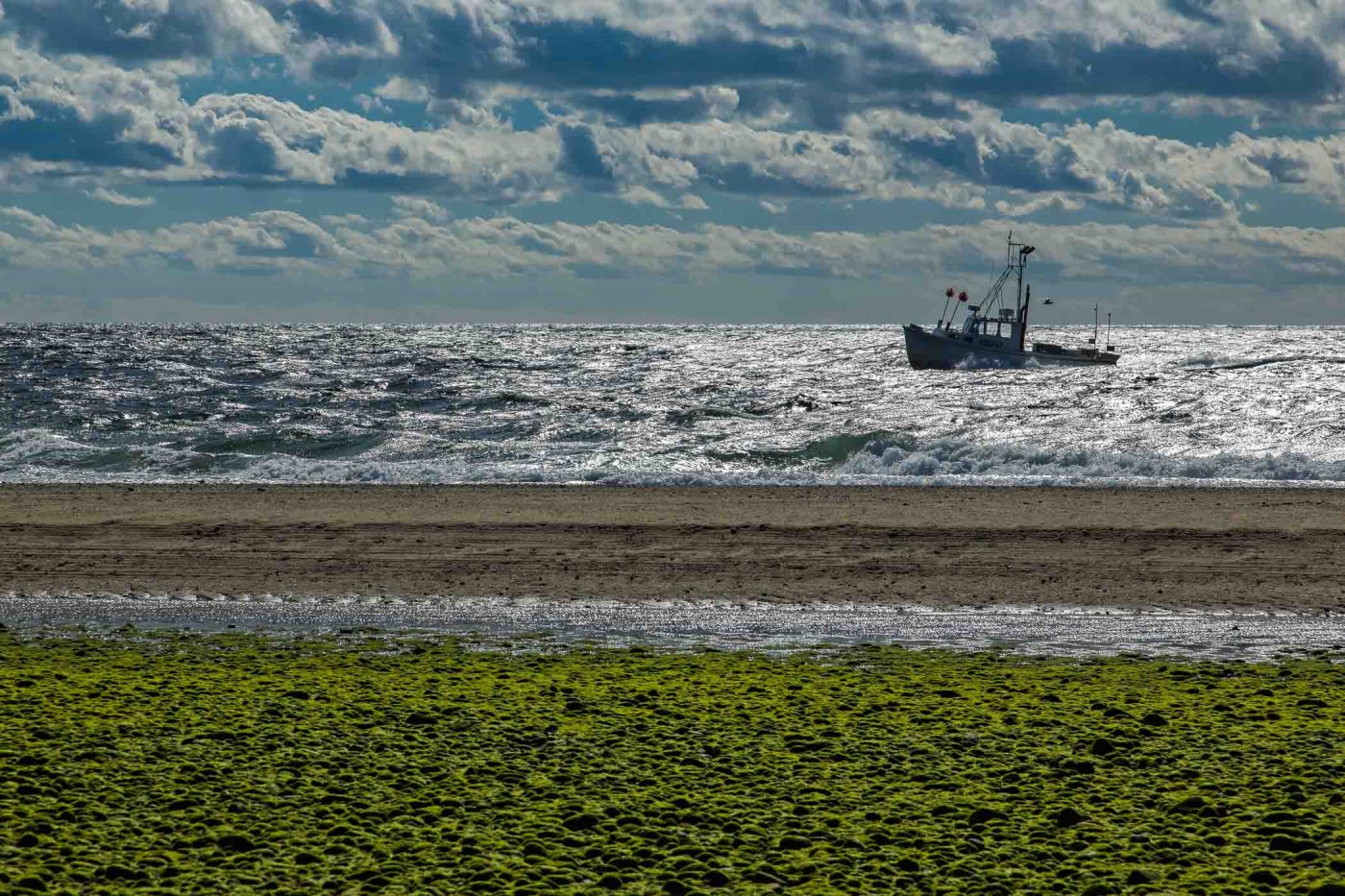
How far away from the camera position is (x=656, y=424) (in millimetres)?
38250

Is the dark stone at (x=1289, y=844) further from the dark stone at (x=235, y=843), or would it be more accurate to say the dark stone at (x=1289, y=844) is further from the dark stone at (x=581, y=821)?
the dark stone at (x=235, y=843)

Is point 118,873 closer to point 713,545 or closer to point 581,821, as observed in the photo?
point 581,821

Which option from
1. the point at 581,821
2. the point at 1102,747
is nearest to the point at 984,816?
the point at 1102,747

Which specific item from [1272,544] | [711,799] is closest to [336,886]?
[711,799]

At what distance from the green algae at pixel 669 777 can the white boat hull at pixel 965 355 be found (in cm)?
6248

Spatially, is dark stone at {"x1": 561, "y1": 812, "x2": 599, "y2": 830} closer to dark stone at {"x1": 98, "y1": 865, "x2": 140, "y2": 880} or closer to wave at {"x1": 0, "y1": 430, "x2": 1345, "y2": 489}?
dark stone at {"x1": 98, "y1": 865, "x2": 140, "y2": 880}

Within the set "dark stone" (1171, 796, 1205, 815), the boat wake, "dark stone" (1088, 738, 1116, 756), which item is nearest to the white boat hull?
the boat wake

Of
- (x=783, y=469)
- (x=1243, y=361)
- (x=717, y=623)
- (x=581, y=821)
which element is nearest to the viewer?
(x=581, y=821)

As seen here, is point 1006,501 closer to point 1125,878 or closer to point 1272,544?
point 1272,544

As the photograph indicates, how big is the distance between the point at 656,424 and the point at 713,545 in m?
21.3

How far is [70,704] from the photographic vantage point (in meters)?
8.36

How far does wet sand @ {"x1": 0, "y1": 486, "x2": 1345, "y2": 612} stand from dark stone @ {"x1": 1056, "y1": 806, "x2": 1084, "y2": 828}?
742 centimetres

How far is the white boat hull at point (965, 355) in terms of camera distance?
70750 mm

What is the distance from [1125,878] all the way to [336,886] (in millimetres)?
3278
